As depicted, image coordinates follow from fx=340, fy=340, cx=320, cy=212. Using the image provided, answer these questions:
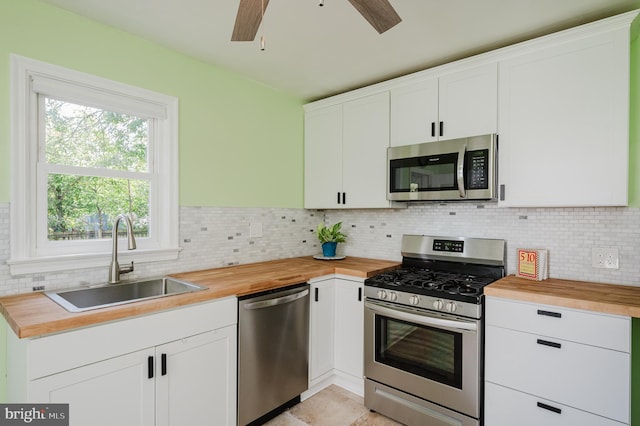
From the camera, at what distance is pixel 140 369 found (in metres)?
1.57

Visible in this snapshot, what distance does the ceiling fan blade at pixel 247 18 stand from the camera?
1.28 metres

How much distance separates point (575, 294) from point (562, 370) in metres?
0.38

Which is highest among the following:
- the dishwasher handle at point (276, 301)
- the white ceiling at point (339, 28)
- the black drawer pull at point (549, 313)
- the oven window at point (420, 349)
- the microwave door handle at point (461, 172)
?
the white ceiling at point (339, 28)

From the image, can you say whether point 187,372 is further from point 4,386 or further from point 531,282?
point 531,282

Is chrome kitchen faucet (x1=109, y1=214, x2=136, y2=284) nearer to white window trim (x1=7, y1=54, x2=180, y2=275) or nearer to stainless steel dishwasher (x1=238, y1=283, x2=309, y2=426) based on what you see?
white window trim (x1=7, y1=54, x2=180, y2=275)

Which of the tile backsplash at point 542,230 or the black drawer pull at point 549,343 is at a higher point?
the tile backsplash at point 542,230

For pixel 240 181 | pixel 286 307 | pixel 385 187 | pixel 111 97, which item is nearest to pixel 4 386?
pixel 286 307

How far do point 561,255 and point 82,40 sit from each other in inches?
124

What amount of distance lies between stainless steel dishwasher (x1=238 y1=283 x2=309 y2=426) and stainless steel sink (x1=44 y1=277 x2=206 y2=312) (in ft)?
1.30

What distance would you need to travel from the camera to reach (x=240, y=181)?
108 inches

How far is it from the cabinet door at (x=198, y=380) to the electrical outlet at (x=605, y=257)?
86.4 inches

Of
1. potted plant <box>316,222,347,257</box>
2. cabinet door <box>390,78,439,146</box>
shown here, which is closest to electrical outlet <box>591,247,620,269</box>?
cabinet door <box>390,78,439,146</box>

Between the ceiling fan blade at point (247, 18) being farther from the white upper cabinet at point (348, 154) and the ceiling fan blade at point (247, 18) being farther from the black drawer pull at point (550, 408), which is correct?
the black drawer pull at point (550, 408)
